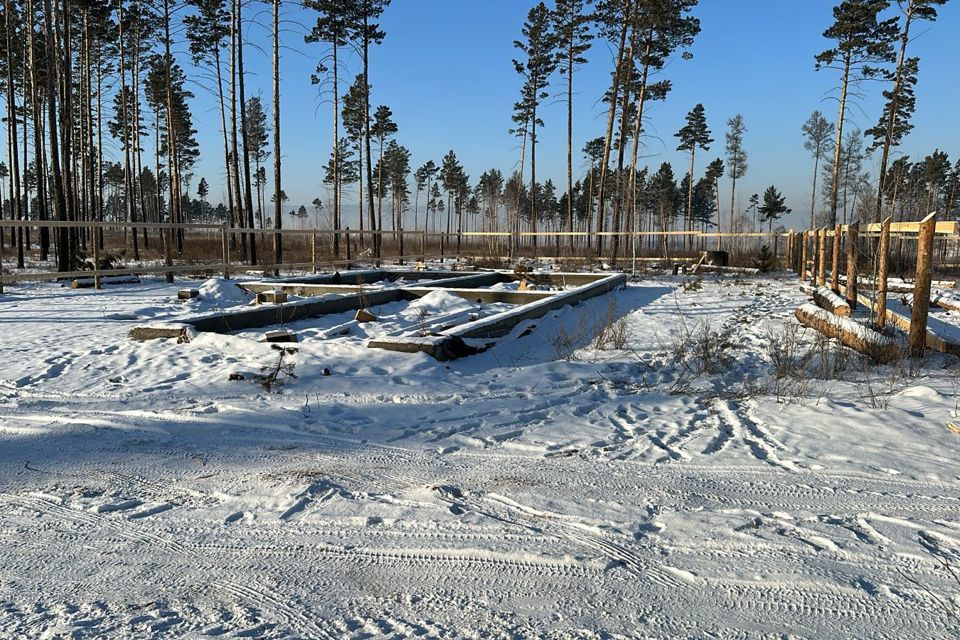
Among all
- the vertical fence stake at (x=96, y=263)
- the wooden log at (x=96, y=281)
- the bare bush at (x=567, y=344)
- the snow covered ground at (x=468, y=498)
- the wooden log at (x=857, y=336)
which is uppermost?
the vertical fence stake at (x=96, y=263)

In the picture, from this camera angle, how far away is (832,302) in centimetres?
1012

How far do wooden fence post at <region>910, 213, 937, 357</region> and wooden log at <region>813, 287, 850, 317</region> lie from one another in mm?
2172

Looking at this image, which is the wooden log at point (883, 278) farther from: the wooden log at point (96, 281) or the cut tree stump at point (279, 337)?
the wooden log at point (96, 281)

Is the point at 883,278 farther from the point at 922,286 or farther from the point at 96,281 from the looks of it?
the point at 96,281

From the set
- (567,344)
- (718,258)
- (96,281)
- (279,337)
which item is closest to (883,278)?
(567,344)

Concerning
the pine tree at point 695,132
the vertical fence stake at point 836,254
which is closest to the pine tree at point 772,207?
the pine tree at point 695,132

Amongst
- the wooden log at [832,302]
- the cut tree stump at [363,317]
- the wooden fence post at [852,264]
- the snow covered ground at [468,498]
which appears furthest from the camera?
the wooden fence post at [852,264]

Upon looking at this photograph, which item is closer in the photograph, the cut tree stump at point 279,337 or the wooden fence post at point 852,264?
the cut tree stump at point 279,337

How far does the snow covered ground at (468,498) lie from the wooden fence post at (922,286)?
0.81 meters

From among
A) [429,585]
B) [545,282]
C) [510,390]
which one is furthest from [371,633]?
[545,282]

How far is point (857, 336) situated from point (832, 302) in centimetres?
346

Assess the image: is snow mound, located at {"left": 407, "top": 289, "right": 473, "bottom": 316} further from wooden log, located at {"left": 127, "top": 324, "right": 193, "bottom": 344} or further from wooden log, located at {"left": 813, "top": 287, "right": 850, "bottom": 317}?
wooden log, located at {"left": 813, "top": 287, "right": 850, "bottom": 317}

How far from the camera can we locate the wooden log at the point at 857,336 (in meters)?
6.54

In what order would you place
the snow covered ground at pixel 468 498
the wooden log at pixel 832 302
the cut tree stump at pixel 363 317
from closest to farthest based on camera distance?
the snow covered ground at pixel 468 498 → the cut tree stump at pixel 363 317 → the wooden log at pixel 832 302
